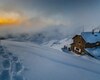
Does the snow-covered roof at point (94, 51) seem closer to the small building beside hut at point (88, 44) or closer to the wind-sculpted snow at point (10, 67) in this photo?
the small building beside hut at point (88, 44)

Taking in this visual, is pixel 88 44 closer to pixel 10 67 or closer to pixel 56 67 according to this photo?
pixel 56 67

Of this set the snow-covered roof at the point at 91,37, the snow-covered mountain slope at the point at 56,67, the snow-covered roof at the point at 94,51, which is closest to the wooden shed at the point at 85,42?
the snow-covered roof at the point at 91,37

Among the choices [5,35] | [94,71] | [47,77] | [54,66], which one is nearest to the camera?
[47,77]

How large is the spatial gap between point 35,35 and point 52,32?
19.6 ft

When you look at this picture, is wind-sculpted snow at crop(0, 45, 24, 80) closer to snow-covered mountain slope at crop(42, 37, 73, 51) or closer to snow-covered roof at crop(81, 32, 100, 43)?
snow-covered mountain slope at crop(42, 37, 73, 51)

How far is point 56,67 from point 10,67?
747cm

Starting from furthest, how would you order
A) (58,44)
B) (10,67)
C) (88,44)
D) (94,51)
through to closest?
(58,44), (88,44), (94,51), (10,67)

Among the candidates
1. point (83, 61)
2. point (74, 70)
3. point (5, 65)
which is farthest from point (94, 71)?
point (5, 65)

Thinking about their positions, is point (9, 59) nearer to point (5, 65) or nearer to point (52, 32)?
point (5, 65)

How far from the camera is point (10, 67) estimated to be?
120 ft

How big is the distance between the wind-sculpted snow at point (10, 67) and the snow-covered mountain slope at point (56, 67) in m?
0.99

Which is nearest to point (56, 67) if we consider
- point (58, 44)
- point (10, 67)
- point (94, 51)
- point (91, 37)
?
point (10, 67)

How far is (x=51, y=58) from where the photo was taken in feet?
137

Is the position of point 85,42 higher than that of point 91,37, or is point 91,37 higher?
point 91,37
